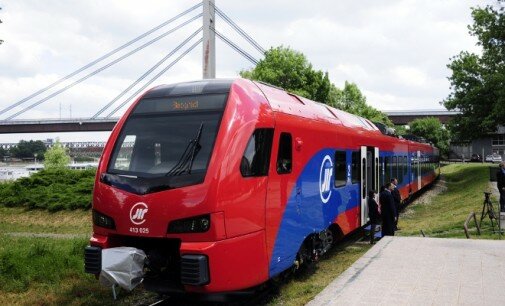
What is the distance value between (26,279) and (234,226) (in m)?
4.62

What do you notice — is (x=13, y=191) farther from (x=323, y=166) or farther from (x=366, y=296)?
(x=366, y=296)

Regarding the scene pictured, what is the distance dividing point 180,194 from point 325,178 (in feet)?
13.2

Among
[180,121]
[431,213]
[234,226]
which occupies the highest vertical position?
[180,121]

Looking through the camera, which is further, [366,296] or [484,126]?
[484,126]

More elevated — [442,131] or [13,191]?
[442,131]

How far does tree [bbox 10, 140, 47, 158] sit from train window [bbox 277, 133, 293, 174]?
13850cm

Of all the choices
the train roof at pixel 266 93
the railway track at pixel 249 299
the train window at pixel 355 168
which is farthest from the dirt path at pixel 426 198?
the railway track at pixel 249 299

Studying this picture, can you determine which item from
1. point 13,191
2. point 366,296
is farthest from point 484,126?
point 366,296

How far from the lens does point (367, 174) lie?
44.5 ft

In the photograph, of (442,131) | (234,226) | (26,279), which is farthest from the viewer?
(442,131)

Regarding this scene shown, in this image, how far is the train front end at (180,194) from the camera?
641cm

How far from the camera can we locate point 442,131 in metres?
89.2

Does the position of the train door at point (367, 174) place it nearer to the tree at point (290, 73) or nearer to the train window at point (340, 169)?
the train window at point (340, 169)

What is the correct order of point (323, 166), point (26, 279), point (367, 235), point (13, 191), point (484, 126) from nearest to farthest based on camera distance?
point (26, 279) → point (323, 166) → point (367, 235) → point (13, 191) → point (484, 126)
